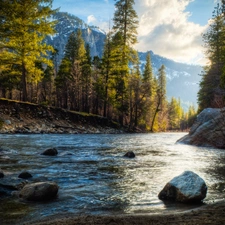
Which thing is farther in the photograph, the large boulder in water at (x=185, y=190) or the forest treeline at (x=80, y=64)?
the forest treeline at (x=80, y=64)

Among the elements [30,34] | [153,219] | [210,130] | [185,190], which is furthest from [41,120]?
[153,219]

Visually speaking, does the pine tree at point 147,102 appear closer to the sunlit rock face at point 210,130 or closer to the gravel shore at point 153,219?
the sunlit rock face at point 210,130

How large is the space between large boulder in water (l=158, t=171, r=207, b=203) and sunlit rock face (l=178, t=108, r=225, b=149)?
1192cm

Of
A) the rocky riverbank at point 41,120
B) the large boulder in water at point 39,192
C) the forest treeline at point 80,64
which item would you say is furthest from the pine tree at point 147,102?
the large boulder in water at point 39,192

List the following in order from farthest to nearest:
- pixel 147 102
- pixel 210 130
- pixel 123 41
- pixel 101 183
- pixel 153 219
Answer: pixel 147 102 < pixel 123 41 < pixel 210 130 < pixel 101 183 < pixel 153 219

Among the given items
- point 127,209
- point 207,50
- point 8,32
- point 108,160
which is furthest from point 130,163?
point 207,50

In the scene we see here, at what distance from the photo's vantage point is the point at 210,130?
57.1 feet

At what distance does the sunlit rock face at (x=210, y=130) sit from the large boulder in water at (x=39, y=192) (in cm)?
1368

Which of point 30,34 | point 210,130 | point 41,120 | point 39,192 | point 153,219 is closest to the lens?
point 153,219

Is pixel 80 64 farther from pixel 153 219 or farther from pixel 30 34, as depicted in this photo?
pixel 153 219

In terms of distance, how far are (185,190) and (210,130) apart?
515 inches

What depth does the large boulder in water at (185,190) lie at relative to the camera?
5277 millimetres

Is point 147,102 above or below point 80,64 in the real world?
below

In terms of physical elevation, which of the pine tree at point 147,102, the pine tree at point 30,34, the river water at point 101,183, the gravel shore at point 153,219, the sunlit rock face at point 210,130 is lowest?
the river water at point 101,183
